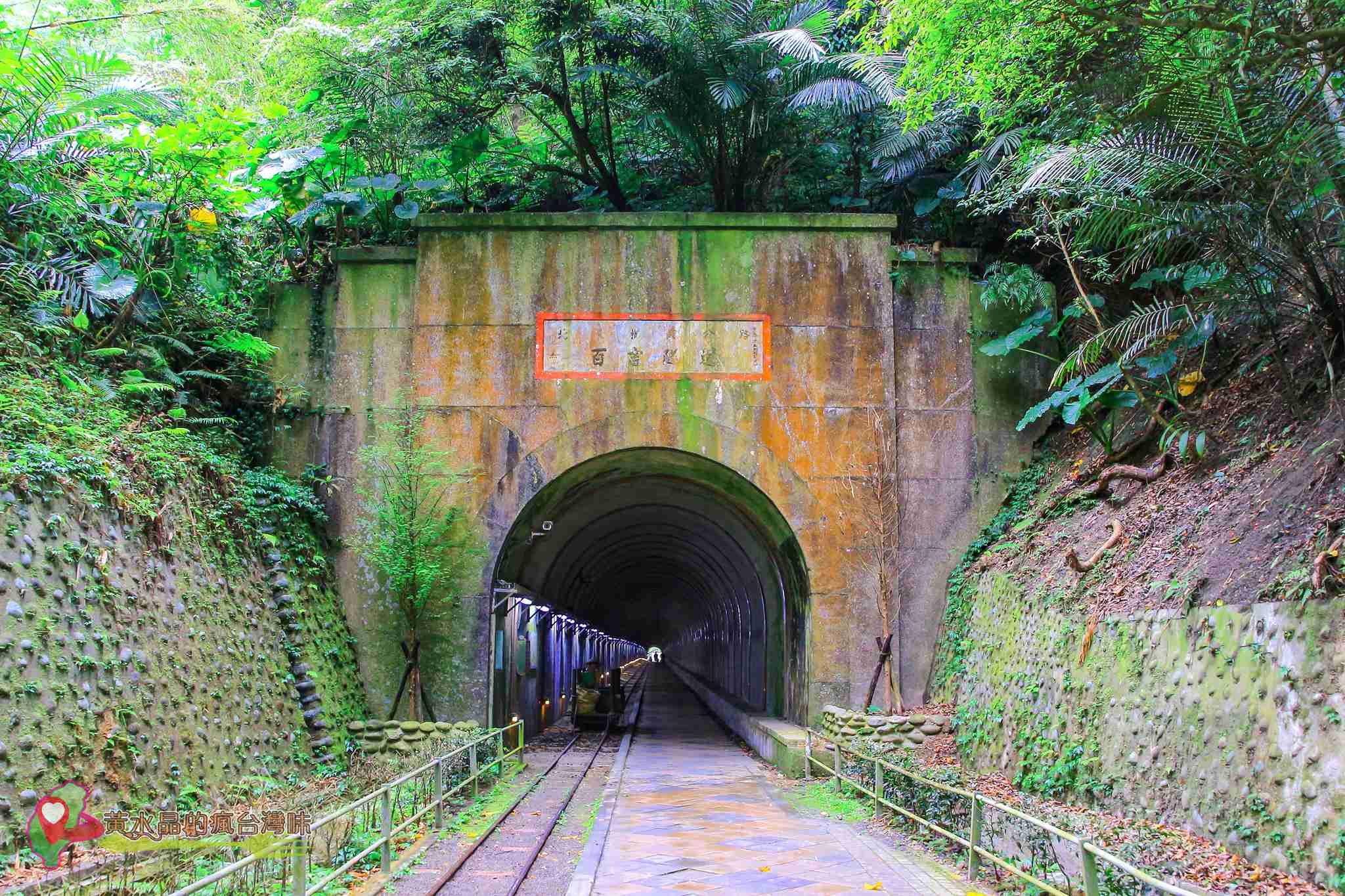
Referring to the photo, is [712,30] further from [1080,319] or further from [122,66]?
[122,66]

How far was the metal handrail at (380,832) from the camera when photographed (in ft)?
16.0

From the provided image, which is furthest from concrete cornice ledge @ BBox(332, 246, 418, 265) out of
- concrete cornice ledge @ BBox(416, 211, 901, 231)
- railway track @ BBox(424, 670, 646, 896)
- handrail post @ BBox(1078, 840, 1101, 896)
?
handrail post @ BBox(1078, 840, 1101, 896)

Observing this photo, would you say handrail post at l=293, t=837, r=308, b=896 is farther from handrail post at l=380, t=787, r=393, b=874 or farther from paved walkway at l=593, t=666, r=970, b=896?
paved walkway at l=593, t=666, r=970, b=896

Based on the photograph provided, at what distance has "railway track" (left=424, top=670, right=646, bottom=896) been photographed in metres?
7.07

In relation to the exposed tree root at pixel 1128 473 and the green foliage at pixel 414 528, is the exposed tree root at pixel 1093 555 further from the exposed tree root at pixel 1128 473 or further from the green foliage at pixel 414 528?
the green foliage at pixel 414 528

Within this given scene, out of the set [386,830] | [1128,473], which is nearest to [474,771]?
[386,830]

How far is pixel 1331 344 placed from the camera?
8047 millimetres

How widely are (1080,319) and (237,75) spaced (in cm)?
1662

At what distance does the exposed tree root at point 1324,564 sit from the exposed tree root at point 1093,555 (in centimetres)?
365

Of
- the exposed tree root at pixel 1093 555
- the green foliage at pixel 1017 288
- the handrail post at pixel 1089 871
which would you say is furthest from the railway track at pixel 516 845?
the green foliage at pixel 1017 288

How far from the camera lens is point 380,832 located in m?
7.26

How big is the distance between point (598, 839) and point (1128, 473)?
678cm

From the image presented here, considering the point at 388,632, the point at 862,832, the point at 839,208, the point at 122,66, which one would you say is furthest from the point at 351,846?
the point at 839,208

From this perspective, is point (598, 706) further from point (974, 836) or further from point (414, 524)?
point (974, 836)
